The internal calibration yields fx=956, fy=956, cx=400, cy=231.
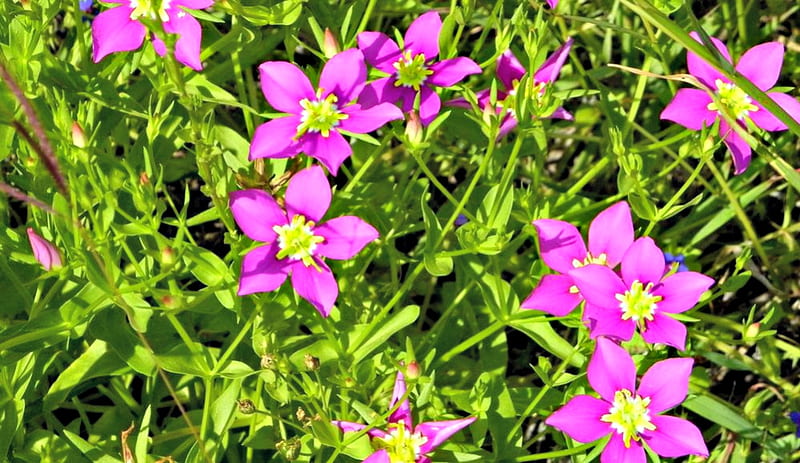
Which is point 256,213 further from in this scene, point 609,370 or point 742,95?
point 742,95

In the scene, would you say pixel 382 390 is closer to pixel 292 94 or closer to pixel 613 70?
pixel 292 94

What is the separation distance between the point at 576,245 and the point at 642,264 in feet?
0.62

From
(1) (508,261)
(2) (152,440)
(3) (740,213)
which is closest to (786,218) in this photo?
(3) (740,213)

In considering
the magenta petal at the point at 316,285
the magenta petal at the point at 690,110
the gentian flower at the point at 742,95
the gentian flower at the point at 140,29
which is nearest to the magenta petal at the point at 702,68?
the gentian flower at the point at 742,95

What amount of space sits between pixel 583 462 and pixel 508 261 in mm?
699

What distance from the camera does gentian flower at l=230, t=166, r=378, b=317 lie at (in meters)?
2.20

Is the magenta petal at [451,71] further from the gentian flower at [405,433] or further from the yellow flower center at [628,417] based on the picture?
the yellow flower center at [628,417]

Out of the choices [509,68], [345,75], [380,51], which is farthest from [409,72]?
[509,68]

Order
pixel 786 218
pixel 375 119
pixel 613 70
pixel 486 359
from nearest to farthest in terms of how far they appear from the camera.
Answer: pixel 375 119 → pixel 486 359 → pixel 613 70 → pixel 786 218

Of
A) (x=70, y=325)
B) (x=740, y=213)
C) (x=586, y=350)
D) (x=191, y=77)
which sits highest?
(x=740, y=213)

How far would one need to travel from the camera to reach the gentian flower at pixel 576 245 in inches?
94.3

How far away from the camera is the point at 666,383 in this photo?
7.72 feet

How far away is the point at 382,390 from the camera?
2.52m

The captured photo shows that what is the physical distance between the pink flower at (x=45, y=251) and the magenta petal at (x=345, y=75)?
729mm
